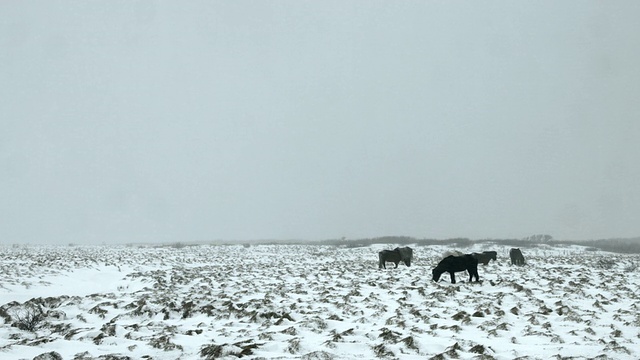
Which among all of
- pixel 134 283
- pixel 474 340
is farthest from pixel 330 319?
pixel 134 283

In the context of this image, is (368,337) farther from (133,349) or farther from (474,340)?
(133,349)

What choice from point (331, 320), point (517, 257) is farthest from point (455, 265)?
point (517, 257)

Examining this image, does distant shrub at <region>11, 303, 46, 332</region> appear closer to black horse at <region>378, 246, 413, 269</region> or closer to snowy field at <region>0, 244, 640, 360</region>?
snowy field at <region>0, 244, 640, 360</region>

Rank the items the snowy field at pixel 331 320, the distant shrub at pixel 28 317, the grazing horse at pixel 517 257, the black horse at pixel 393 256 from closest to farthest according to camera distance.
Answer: the snowy field at pixel 331 320, the distant shrub at pixel 28 317, the black horse at pixel 393 256, the grazing horse at pixel 517 257


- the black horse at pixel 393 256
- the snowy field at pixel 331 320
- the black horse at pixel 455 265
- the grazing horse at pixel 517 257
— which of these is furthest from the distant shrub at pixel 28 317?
the grazing horse at pixel 517 257

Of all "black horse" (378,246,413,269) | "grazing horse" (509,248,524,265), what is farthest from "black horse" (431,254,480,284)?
"grazing horse" (509,248,524,265)

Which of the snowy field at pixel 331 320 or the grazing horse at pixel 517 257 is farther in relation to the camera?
the grazing horse at pixel 517 257

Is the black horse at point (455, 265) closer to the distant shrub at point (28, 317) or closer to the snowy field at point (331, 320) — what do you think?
the snowy field at point (331, 320)

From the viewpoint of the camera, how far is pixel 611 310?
9.84m

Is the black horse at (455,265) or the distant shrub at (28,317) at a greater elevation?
the black horse at (455,265)

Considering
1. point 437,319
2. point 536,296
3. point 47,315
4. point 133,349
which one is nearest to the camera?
point 133,349

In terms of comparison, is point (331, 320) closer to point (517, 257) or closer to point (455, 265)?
point (455, 265)

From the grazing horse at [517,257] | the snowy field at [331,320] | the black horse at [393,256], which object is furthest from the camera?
the grazing horse at [517,257]

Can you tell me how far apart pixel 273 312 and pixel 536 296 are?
7678mm
